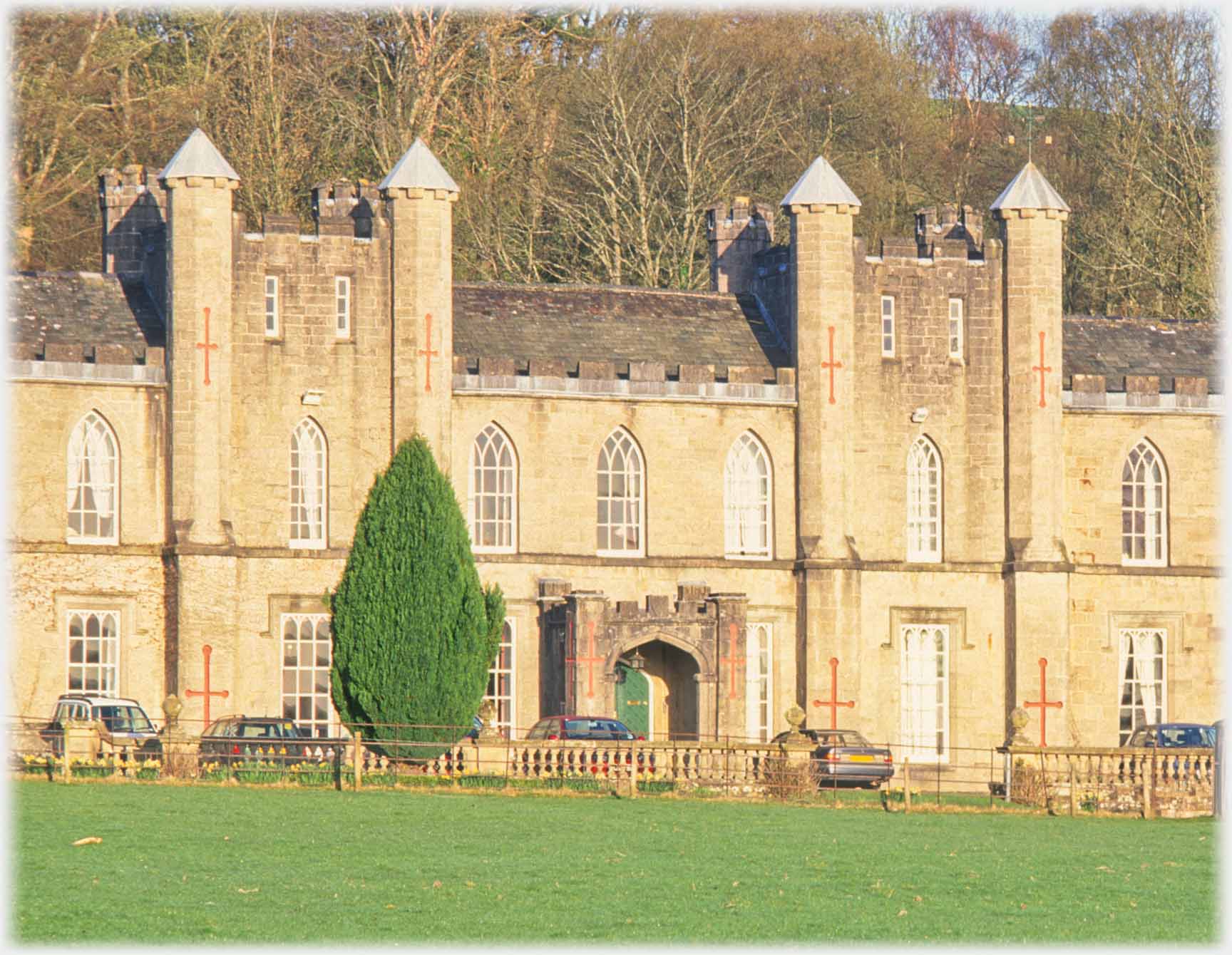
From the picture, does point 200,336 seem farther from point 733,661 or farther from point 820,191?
point 820,191

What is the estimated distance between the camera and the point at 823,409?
51.3 metres

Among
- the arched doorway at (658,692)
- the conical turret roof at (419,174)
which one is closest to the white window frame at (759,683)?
the arched doorway at (658,692)

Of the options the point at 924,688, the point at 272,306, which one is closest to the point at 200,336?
the point at 272,306

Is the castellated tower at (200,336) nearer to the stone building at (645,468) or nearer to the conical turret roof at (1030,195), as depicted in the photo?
the stone building at (645,468)

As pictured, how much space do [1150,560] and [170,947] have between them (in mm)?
32887

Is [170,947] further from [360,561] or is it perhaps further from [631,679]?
[631,679]

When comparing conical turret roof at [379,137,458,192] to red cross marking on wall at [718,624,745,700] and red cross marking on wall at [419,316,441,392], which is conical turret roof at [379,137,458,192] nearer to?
red cross marking on wall at [419,316,441,392]

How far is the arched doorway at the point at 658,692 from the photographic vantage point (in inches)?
1975

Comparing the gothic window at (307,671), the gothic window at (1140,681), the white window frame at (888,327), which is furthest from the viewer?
the gothic window at (1140,681)

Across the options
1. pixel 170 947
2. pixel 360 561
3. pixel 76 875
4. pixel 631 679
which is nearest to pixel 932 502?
pixel 631 679

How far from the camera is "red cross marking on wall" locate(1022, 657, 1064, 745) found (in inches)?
2012

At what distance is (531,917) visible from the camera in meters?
25.5

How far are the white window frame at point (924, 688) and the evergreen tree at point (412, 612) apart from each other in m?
9.51

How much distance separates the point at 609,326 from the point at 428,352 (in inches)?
180
